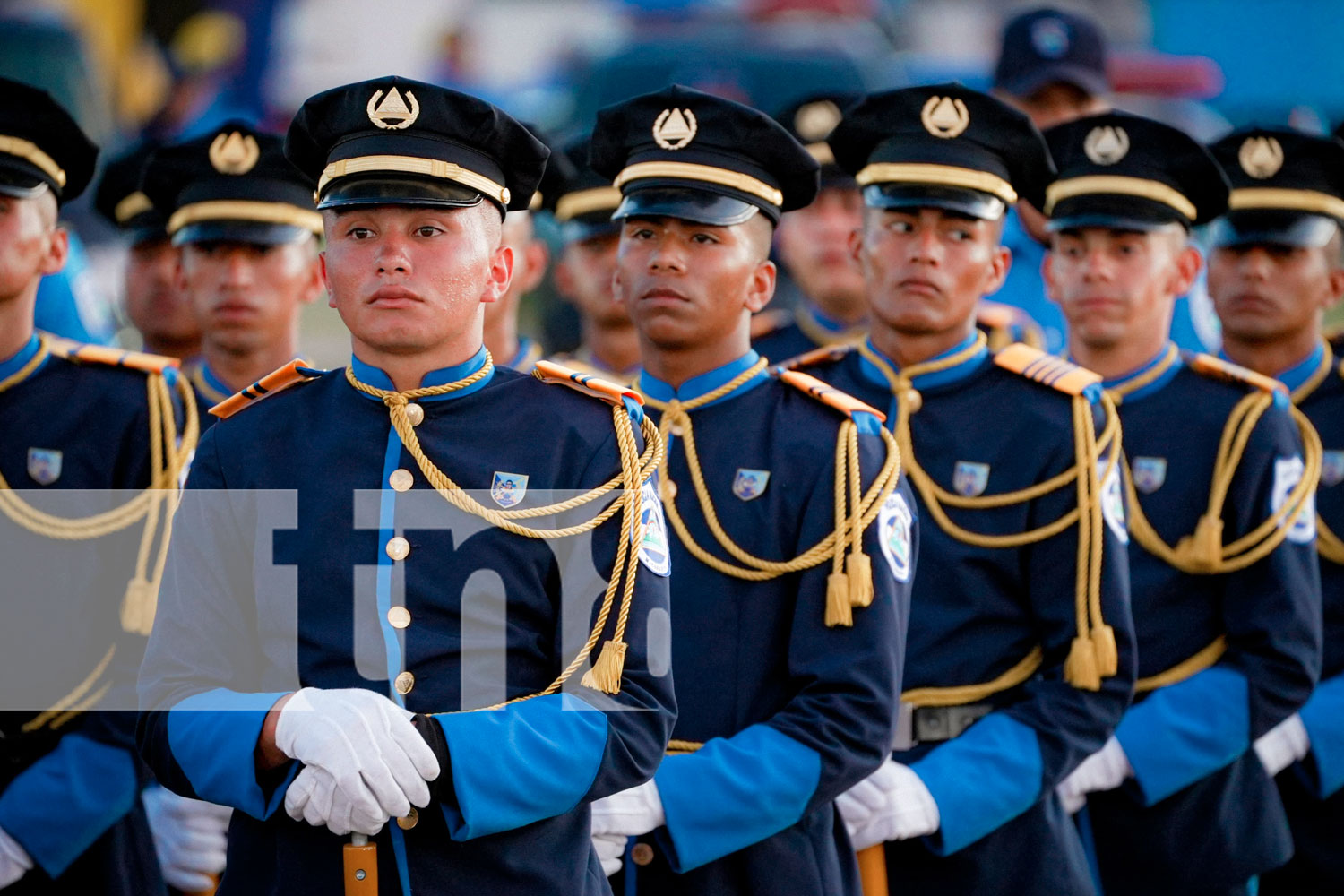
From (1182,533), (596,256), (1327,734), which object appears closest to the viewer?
(1182,533)

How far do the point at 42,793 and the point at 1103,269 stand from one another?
292 cm

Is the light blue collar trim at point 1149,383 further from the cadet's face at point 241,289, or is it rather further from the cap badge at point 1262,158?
the cadet's face at point 241,289

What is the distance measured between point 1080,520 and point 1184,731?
0.77m

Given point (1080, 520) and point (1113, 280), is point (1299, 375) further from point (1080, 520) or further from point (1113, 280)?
point (1080, 520)

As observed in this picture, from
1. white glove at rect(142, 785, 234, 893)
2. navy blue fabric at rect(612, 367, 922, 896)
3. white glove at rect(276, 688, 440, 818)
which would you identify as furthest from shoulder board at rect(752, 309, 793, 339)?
white glove at rect(276, 688, 440, 818)

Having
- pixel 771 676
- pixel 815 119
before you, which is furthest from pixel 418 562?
pixel 815 119

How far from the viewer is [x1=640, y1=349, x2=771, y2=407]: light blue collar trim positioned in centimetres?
401

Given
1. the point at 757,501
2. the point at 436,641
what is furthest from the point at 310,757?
the point at 757,501

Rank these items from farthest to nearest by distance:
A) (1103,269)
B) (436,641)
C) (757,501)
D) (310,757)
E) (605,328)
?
1. (605,328)
2. (1103,269)
3. (757,501)
4. (436,641)
5. (310,757)

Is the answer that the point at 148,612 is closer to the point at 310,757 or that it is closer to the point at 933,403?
the point at 310,757

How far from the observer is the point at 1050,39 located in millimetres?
7137

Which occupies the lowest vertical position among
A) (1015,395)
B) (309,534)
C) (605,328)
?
(309,534)

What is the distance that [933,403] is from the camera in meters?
4.39

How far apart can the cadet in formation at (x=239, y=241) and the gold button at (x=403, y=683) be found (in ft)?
7.23
